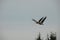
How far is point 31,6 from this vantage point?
215 cm

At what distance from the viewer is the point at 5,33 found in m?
2.06

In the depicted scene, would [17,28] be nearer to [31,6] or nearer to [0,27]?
[0,27]

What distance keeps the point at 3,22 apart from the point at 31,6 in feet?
2.03

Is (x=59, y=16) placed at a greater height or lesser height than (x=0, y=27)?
greater

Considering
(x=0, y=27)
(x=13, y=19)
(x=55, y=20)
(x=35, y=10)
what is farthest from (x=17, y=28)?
(x=55, y=20)

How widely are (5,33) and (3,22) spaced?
0.21m

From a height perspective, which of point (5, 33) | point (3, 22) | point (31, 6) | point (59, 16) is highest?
point (31, 6)

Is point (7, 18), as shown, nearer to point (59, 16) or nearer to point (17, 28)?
point (17, 28)

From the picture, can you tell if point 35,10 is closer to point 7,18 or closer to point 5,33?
point 7,18

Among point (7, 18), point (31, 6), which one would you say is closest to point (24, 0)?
point (31, 6)

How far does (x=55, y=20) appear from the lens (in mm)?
2168

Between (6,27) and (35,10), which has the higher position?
(35,10)

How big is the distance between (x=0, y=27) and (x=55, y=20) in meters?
1.07

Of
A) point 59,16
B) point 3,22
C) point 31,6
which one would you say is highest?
point 31,6
